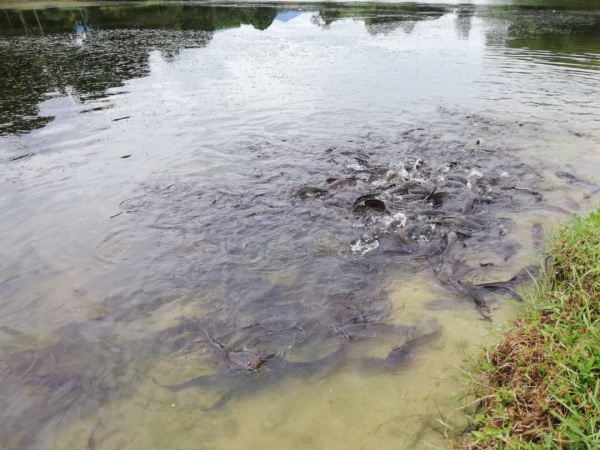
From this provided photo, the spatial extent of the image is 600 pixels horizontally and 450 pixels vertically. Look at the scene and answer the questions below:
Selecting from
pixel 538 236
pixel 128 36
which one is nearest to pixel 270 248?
pixel 538 236

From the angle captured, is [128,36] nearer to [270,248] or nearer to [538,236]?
[270,248]

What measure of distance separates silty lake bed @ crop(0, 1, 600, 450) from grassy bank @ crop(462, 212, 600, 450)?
38 cm

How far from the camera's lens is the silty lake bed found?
3512 millimetres

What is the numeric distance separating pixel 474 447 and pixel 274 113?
419 inches

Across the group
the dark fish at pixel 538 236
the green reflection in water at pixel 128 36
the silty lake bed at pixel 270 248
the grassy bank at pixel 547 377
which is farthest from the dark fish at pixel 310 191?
the green reflection in water at pixel 128 36

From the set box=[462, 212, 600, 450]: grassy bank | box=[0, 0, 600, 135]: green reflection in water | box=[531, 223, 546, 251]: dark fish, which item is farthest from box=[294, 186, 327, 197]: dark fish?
box=[0, 0, 600, 135]: green reflection in water

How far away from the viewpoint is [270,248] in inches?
228

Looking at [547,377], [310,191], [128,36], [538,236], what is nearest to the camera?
[547,377]

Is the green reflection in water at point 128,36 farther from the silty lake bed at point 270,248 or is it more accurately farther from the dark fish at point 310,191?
the dark fish at point 310,191

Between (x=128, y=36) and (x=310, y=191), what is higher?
(x=128, y=36)

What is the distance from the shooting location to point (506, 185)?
287 inches

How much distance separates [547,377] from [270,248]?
3.86m

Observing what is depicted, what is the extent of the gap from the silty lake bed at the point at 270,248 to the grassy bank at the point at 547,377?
0.38m

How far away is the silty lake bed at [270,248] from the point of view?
11.5 feet
